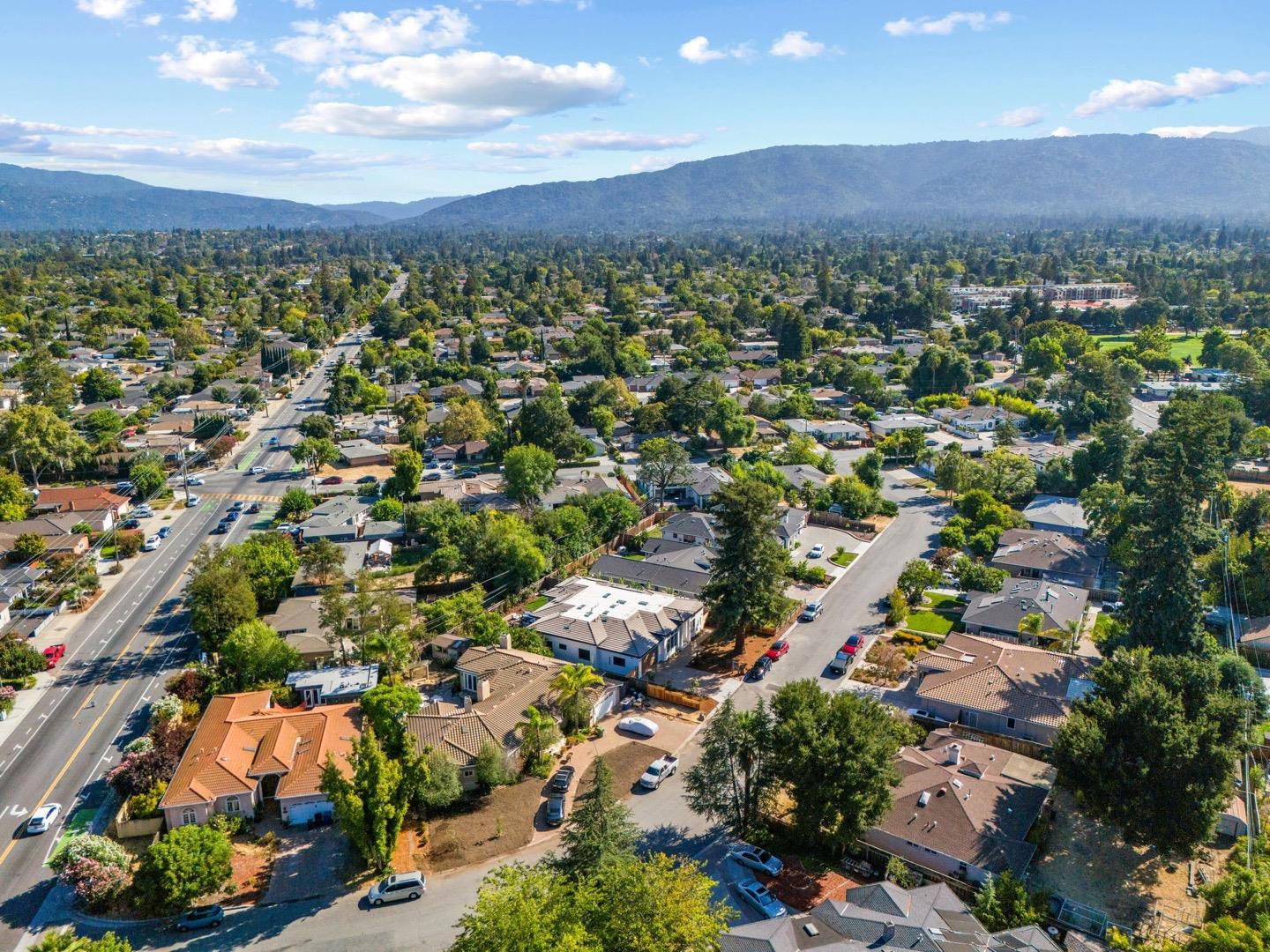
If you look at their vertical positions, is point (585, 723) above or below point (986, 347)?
below

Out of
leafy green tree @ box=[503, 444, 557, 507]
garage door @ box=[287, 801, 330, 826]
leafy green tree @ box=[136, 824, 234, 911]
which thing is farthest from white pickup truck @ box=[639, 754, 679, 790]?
leafy green tree @ box=[503, 444, 557, 507]

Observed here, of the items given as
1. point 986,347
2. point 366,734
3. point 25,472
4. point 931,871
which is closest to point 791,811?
point 931,871

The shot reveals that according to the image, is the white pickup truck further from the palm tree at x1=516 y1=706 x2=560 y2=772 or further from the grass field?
the grass field

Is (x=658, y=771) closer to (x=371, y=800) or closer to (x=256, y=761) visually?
(x=371, y=800)

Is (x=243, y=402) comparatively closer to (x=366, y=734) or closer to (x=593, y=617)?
(x=593, y=617)

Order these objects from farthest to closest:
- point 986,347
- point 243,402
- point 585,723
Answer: point 986,347
point 243,402
point 585,723

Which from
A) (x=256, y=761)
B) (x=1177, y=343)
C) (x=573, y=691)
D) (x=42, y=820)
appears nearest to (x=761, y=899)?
(x=573, y=691)

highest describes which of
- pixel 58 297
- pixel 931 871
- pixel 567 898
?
pixel 58 297
